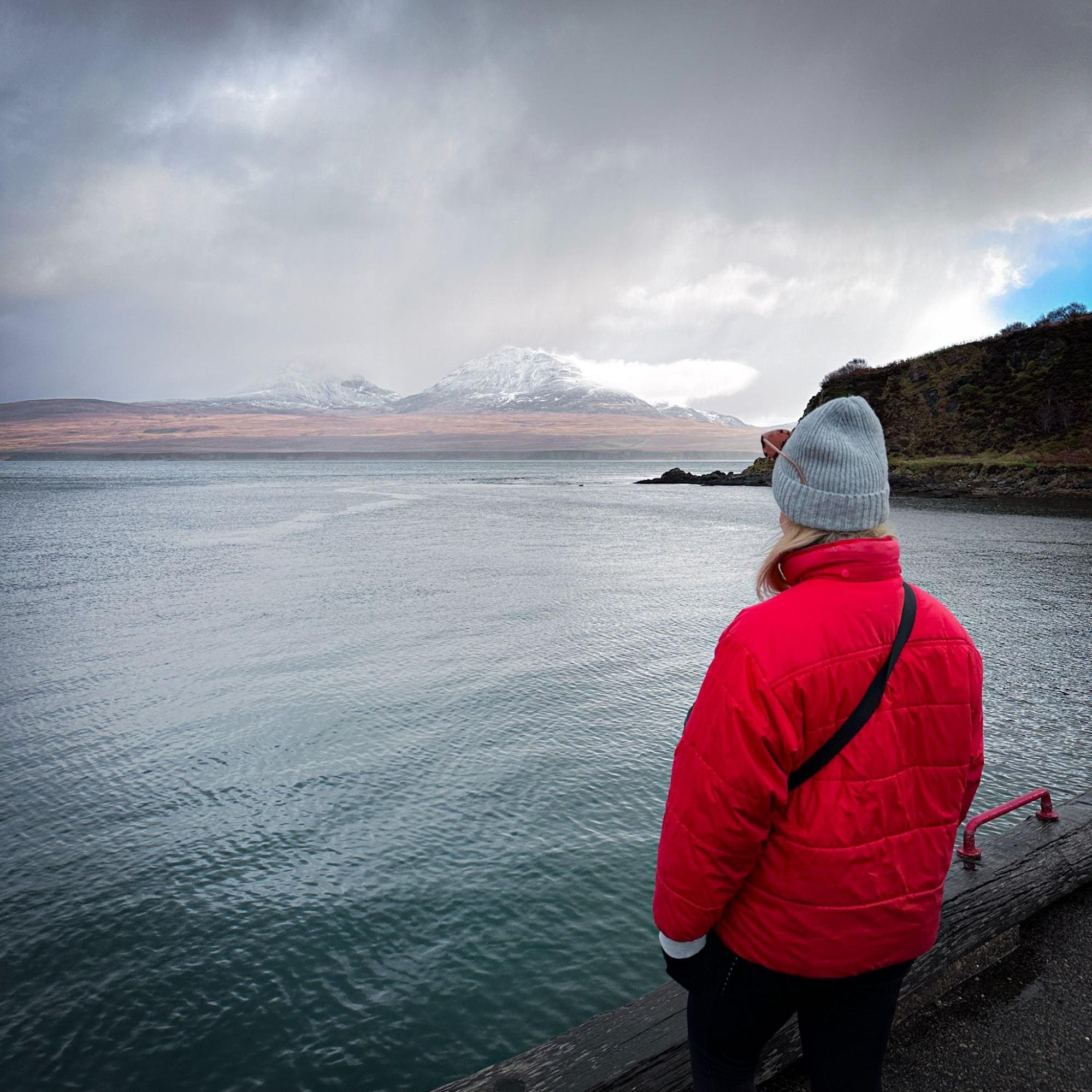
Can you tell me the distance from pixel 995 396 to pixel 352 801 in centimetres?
6163

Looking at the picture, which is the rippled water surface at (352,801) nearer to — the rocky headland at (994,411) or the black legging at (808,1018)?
the black legging at (808,1018)

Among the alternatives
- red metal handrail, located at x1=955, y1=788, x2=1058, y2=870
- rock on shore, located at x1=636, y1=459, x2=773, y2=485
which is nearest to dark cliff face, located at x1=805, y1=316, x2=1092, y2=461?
rock on shore, located at x1=636, y1=459, x2=773, y2=485

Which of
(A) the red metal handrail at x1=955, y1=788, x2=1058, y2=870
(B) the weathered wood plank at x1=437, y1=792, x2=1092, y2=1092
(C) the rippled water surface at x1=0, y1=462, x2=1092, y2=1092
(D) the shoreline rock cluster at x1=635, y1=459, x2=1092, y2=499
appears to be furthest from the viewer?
(D) the shoreline rock cluster at x1=635, y1=459, x2=1092, y2=499

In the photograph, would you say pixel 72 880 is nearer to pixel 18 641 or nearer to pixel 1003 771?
pixel 1003 771

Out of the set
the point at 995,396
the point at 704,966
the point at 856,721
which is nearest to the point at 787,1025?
the point at 704,966

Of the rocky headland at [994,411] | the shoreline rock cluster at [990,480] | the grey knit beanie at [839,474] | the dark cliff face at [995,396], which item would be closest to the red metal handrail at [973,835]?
the grey knit beanie at [839,474]

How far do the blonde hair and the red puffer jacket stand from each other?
0.23 ft

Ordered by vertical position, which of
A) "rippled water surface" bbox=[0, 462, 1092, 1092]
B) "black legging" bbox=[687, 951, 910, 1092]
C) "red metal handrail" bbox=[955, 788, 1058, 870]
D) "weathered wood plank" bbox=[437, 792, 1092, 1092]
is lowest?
"rippled water surface" bbox=[0, 462, 1092, 1092]

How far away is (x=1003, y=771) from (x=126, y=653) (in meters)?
11.0

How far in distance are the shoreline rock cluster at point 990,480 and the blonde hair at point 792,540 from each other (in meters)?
43.9

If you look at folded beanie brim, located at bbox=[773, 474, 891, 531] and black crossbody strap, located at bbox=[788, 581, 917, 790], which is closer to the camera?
black crossbody strap, located at bbox=[788, 581, 917, 790]

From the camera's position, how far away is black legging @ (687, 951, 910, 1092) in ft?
6.00

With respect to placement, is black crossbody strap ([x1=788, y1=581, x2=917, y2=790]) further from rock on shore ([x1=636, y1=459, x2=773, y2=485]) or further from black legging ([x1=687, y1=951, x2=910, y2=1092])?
rock on shore ([x1=636, y1=459, x2=773, y2=485])

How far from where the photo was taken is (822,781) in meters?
1.77
